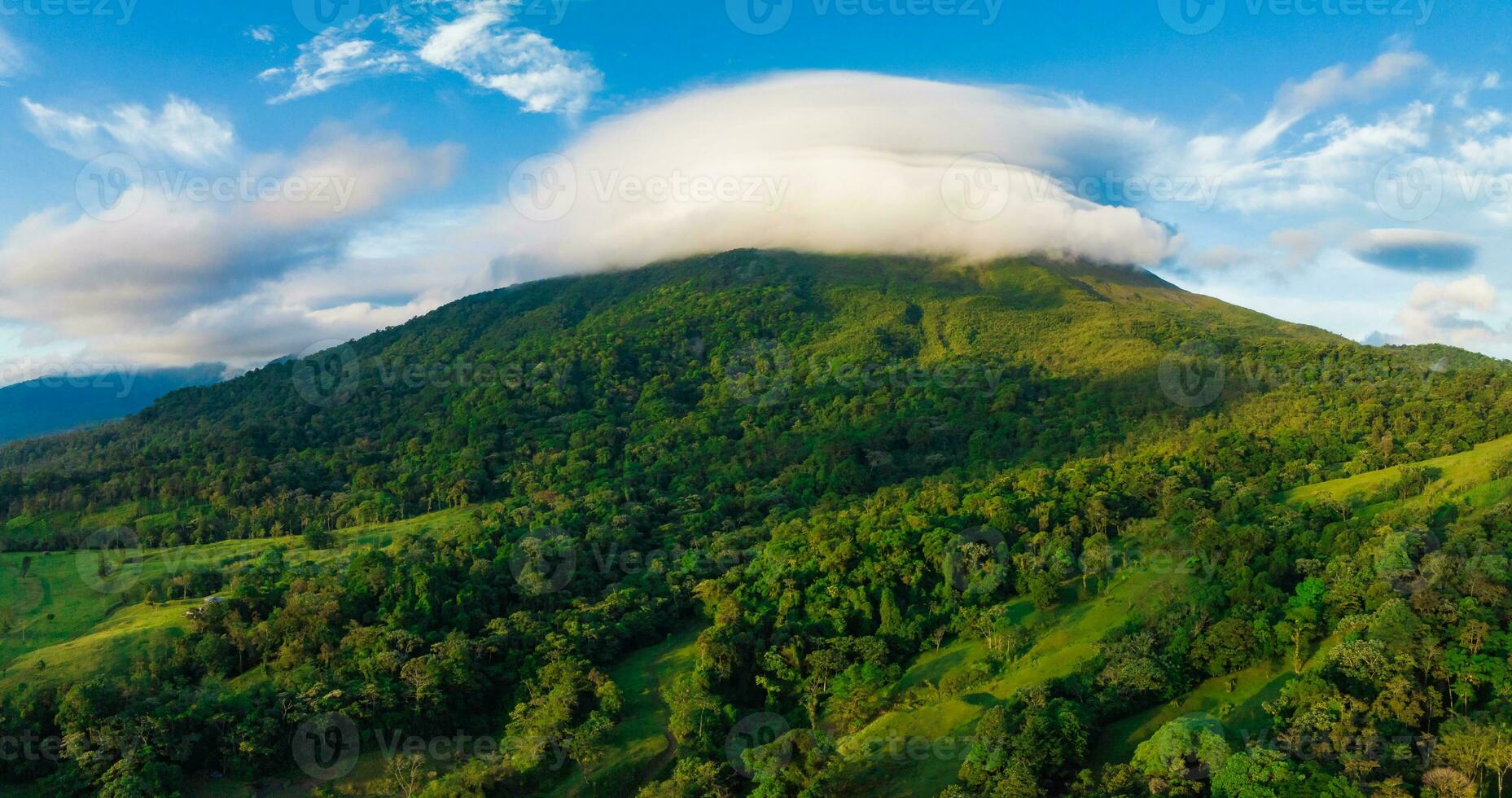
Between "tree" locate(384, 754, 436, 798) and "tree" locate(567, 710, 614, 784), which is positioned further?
"tree" locate(567, 710, 614, 784)

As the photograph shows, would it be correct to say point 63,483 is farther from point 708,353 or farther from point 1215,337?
point 1215,337

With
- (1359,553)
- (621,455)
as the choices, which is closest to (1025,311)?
(621,455)

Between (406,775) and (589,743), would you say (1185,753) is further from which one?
(406,775)

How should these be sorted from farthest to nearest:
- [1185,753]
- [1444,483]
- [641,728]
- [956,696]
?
[1444,483] < [641,728] < [956,696] < [1185,753]

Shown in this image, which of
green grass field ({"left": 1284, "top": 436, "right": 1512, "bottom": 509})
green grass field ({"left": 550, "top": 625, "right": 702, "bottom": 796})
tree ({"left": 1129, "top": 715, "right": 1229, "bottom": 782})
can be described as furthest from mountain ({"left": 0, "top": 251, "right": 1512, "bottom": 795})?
green grass field ({"left": 1284, "top": 436, "right": 1512, "bottom": 509})

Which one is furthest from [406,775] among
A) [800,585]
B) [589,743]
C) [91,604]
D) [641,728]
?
[91,604]

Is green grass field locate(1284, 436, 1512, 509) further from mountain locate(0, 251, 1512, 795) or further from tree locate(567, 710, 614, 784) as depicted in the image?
tree locate(567, 710, 614, 784)

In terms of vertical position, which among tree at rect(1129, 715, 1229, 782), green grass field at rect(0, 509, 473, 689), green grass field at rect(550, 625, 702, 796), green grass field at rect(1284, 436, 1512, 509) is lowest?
green grass field at rect(550, 625, 702, 796)

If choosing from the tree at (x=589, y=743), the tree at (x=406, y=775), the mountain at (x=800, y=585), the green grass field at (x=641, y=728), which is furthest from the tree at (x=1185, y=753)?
the tree at (x=406, y=775)

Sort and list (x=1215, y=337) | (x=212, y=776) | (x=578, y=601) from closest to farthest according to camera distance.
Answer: (x=212, y=776), (x=578, y=601), (x=1215, y=337)
